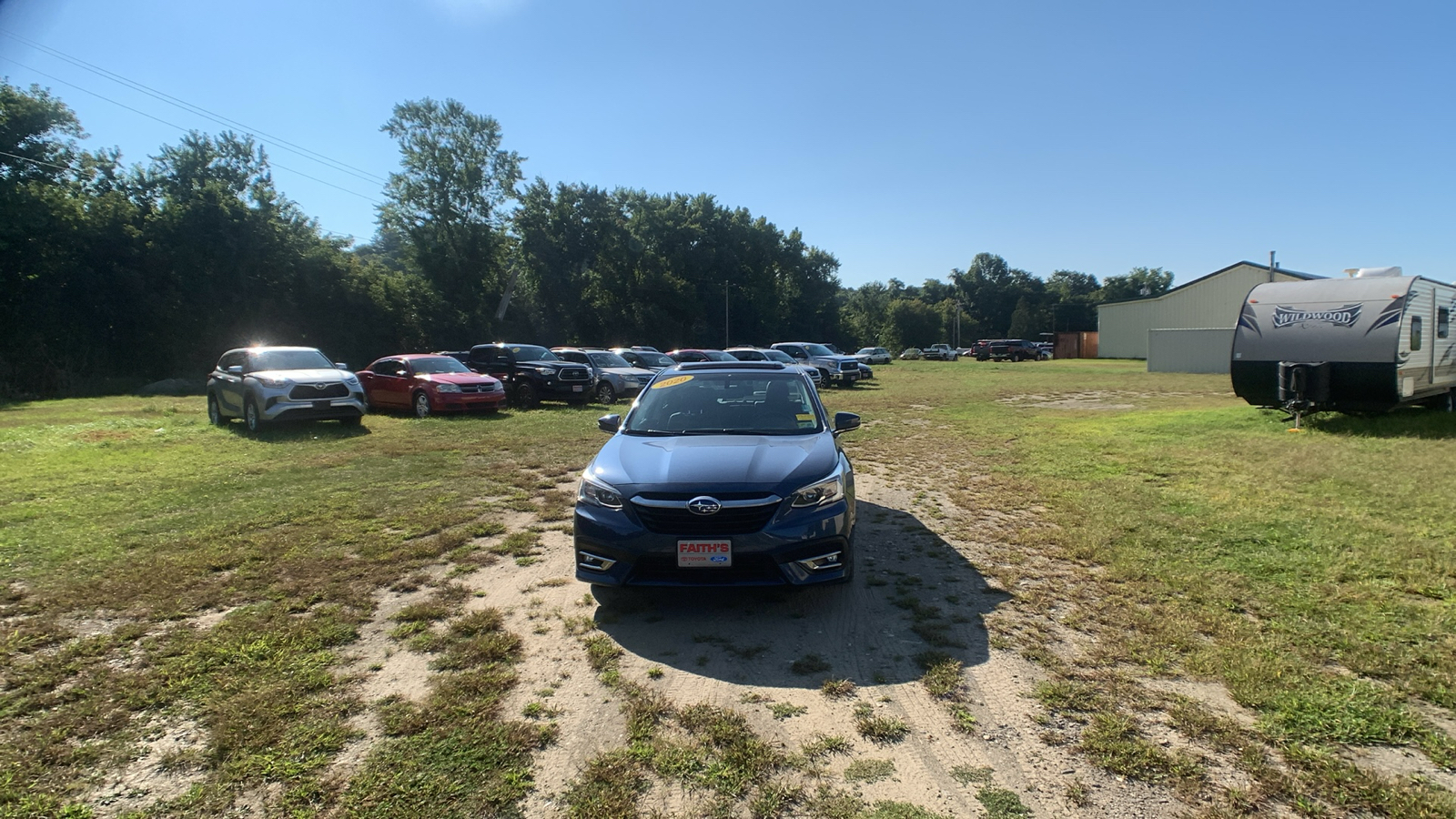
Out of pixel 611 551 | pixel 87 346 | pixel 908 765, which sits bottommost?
pixel 908 765

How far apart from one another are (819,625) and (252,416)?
12520mm

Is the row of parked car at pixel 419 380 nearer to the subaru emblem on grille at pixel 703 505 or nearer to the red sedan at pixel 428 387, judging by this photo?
the red sedan at pixel 428 387

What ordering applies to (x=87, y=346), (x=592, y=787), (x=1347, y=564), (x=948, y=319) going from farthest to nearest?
1. (x=948, y=319)
2. (x=87, y=346)
3. (x=1347, y=564)
4. (x=592, y=787)

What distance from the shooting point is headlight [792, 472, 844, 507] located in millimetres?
4312

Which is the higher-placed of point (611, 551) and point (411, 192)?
point (411, 192)

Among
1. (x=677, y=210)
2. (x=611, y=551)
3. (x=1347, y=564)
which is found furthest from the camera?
(x=677, y=210)

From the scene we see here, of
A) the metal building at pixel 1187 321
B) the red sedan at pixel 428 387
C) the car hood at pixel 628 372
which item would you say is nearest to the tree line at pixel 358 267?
the red sedan at pixel 428 387

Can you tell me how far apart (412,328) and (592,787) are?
1525 inches

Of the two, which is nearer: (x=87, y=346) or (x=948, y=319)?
(x=87, y=346)

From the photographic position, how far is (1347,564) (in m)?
5.13

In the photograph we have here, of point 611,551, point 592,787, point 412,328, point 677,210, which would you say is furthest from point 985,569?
point 677,210

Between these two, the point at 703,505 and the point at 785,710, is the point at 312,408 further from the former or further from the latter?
the point at 785,710

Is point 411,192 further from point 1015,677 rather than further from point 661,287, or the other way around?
point 1015,677

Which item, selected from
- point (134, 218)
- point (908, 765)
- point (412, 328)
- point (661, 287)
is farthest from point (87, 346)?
point (908, 765)
